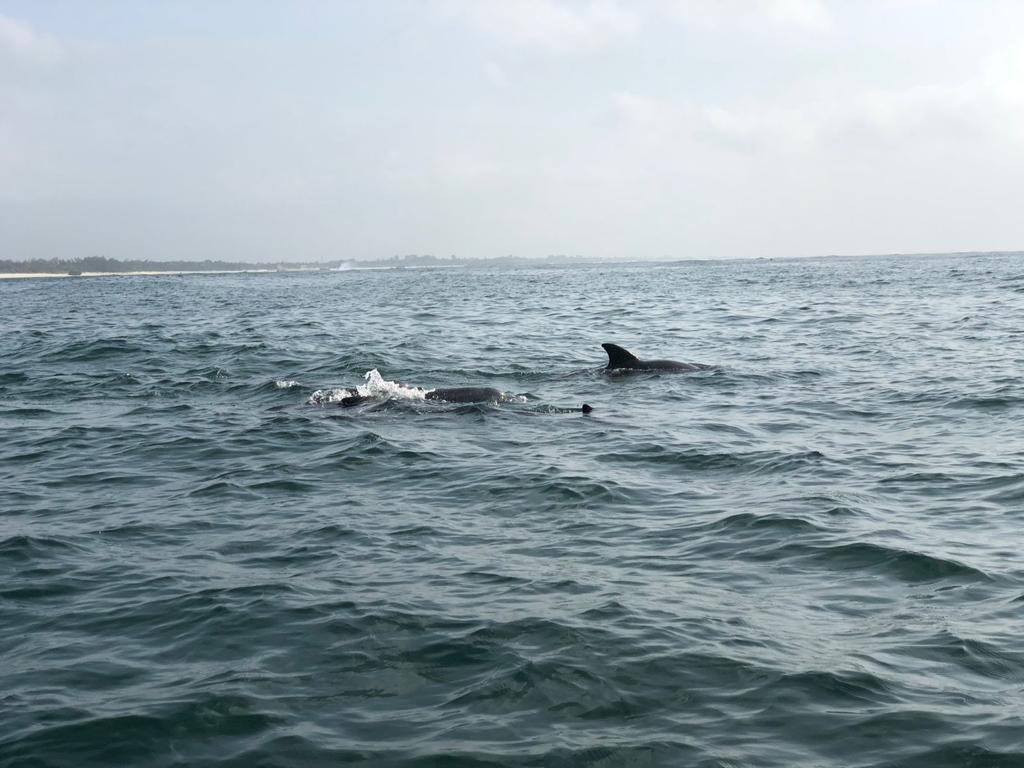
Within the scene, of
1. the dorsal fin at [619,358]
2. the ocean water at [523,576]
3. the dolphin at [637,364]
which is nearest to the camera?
the ocean water at [523,576]

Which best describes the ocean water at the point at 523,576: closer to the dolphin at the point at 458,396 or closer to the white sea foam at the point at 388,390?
the dolphin at the point at 458,396

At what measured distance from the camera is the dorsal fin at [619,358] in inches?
851

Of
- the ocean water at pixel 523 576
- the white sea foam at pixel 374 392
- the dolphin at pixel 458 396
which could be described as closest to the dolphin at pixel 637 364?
the ocean water at pixel 523 576

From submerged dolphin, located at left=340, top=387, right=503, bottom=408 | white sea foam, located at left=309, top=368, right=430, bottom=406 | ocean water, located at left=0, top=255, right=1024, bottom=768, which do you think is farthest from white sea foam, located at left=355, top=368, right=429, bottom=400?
ocean water, located at left=0, top=255, right=1024, bottom=768

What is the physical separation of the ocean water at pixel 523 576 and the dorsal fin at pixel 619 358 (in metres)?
1.53

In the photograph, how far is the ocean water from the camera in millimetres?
5973

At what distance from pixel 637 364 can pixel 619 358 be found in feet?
1.79

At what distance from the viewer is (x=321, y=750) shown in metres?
5.72

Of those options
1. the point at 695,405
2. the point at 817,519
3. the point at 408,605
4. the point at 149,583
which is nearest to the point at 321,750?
the point at 408,605

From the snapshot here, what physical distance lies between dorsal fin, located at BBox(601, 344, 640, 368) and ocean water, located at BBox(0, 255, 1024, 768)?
1525mm

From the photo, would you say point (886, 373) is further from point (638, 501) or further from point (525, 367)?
point (638, 501)

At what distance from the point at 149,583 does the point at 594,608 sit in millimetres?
4029

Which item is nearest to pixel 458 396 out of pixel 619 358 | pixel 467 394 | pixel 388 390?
pixel 467 394

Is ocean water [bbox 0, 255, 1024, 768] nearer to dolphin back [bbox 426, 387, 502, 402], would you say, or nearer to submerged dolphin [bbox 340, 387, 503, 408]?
submerged dolphin [bbox 340, 387, 503, 408]
